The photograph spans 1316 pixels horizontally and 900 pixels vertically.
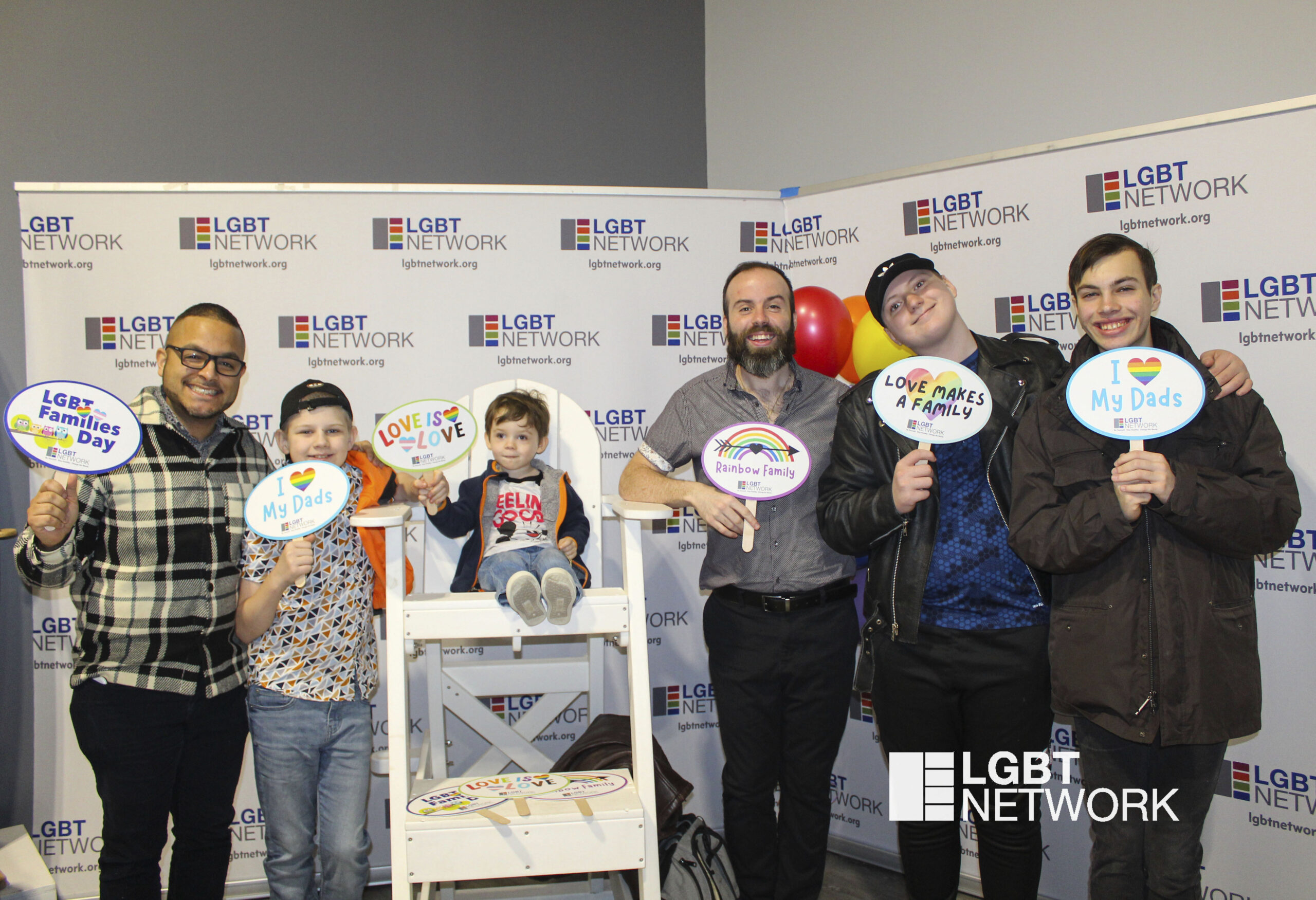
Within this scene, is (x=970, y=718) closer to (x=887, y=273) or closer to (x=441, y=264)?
(x=887, y=273)

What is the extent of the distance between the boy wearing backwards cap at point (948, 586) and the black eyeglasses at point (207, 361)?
58.2 inches

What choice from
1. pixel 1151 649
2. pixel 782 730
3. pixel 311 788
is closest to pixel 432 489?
pixel 311 788

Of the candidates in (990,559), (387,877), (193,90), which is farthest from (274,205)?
(990,559)

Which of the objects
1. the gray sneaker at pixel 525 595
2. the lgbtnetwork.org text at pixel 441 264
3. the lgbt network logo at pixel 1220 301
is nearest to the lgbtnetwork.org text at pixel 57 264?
the lgbtnetwork.org text at pixel 441 264

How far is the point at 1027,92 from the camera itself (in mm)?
3389

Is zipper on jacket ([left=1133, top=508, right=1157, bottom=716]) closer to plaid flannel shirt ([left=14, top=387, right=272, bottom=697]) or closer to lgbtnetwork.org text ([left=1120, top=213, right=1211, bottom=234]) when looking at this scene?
lgbtnetwork.org text ([left=1120, top=213, right=1211, bottom=234])

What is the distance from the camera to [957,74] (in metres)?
3.59

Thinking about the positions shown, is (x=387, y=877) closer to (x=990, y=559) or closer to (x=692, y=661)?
(x=692, y=661)

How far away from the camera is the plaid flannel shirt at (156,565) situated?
187 cm

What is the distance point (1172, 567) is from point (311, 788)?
6.66ft

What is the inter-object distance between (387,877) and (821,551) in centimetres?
194

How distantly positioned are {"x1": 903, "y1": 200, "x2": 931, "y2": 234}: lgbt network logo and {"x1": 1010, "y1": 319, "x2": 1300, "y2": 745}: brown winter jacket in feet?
3.99

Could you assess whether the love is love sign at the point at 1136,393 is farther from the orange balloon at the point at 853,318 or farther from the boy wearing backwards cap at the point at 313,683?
the boy wearing backwards cap at the point at 313,683

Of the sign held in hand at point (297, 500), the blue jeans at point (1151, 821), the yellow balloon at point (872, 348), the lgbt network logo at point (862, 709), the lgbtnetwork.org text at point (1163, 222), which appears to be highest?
the lgbtnetwork.org text at point (1163, 222)
